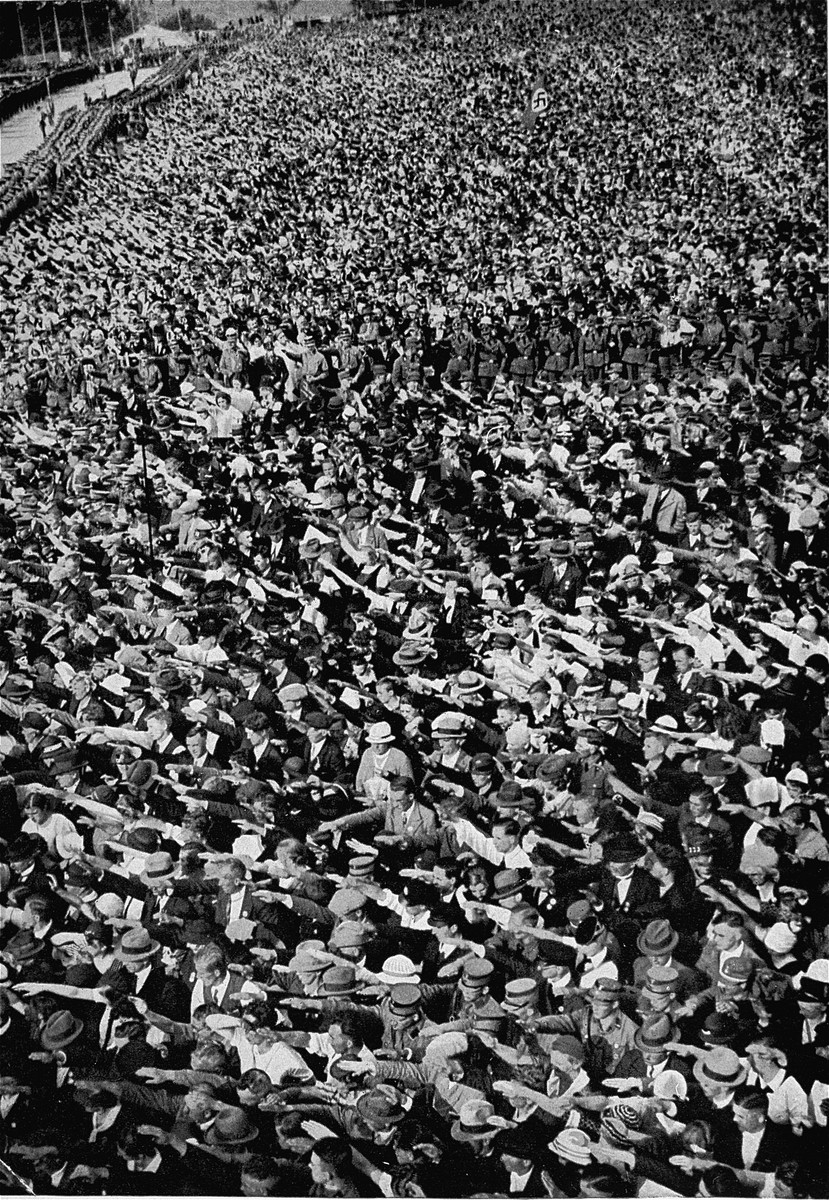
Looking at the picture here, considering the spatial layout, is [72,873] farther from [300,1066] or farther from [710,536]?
[710,536]

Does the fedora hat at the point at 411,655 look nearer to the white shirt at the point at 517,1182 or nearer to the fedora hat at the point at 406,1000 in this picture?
the fedora hat at the point at 406,1000

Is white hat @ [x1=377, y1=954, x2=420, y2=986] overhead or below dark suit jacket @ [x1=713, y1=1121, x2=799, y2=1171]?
Answer: overhead

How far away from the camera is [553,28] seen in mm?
7340

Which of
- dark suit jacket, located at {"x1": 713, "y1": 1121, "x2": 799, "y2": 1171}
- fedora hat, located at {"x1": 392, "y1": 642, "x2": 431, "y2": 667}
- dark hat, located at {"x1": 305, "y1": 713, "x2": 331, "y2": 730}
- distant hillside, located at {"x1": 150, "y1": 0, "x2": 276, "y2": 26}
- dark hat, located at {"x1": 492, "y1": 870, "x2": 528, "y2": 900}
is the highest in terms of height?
distant hillside, located at {"x1": 150, "y1": 0, "x2": 276, "y2": 26}

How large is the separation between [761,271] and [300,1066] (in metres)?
5.04

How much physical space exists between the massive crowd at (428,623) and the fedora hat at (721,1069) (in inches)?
0.6

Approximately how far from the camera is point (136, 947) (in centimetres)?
541

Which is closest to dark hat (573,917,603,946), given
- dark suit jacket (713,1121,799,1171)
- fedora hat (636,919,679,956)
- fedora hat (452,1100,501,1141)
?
fedora hat (636,919,679,956)

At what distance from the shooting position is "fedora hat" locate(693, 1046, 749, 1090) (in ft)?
15.6

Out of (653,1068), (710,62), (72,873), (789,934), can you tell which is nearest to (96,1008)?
(72,873)

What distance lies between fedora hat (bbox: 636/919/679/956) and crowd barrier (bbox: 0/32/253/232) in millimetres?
5437

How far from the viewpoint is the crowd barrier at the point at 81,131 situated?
301 inches

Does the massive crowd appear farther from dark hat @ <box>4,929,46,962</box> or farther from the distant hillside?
the distant hillside

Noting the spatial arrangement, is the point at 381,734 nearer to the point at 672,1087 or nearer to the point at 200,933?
the point at 200,933
